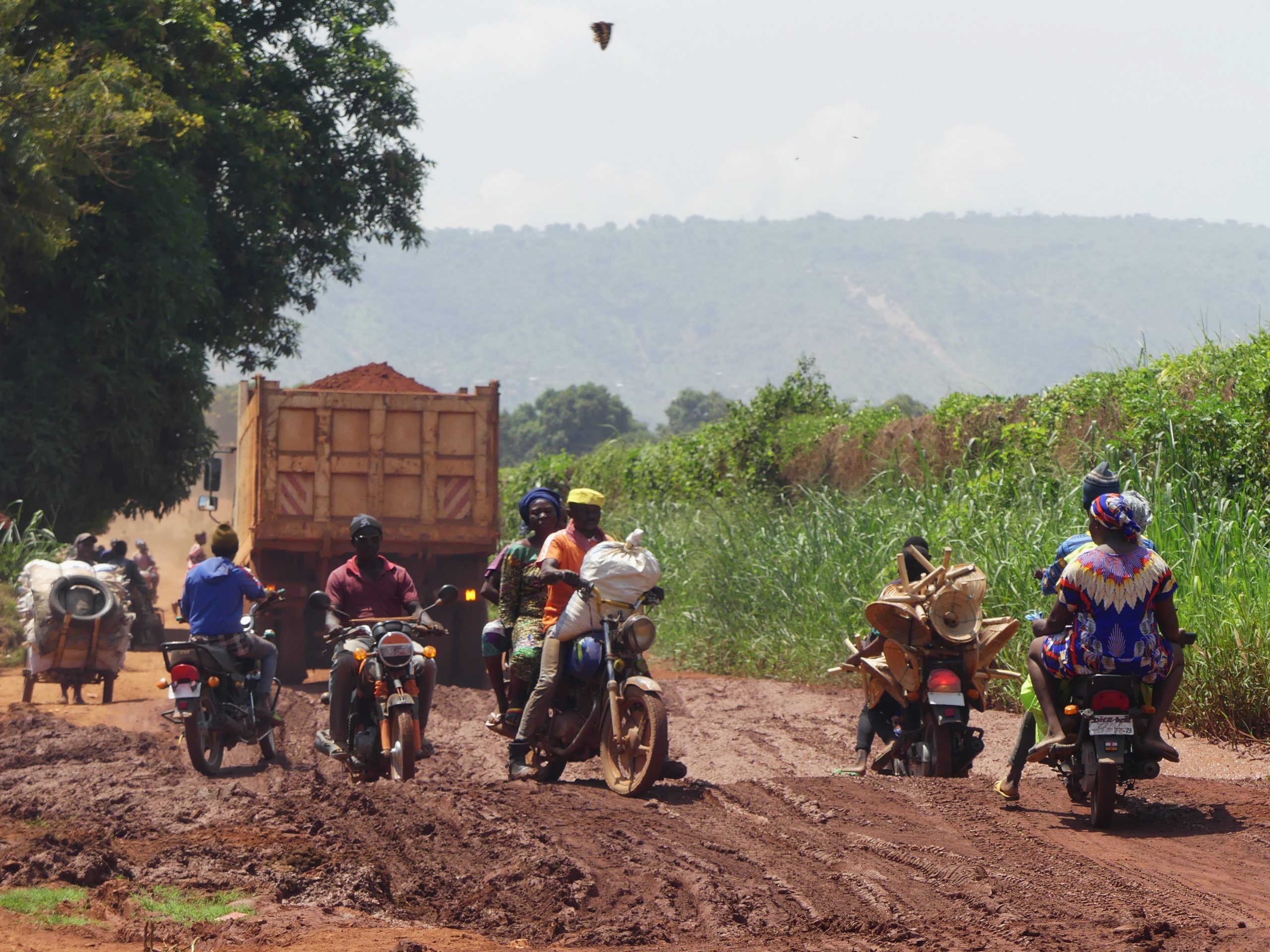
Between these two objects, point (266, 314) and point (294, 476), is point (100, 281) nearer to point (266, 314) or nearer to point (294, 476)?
point (266, 314)

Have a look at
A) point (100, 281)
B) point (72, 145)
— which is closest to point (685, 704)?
point (72, 145)

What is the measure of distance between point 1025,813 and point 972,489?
8090 mm

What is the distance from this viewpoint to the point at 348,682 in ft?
27.4

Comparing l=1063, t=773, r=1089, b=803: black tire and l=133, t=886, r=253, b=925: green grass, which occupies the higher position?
l=1063, t=773, r=1089, b=803: black tire

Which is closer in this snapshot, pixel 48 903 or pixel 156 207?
pixel 48 903

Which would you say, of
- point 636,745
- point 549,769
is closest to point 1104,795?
point 636,745

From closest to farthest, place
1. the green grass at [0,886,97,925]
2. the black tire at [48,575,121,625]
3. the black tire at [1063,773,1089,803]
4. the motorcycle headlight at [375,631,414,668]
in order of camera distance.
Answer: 1. the green grass at [0,886,97,925]
2. the black tire at [1063,773,1089,803]
3. the motorcycle headlight at [375,631,414,668]
4. the black tire at [48,575,121,625]

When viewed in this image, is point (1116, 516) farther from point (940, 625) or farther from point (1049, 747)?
point (940, 625)

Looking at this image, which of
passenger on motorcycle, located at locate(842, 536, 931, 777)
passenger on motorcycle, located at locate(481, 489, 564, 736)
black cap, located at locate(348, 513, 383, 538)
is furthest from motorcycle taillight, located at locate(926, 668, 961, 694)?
black cap, located at locate(348, 513, 383, 538)

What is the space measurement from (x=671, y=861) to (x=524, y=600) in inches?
117

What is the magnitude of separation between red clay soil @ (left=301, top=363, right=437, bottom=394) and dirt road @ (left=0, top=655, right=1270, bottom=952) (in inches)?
297

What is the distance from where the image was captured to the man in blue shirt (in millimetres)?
9750

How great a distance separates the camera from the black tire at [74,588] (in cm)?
1287

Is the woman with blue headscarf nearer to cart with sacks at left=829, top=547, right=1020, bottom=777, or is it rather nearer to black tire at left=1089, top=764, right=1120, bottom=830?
cart with sacks at left=829, top=547, right=1020, bottom=777
